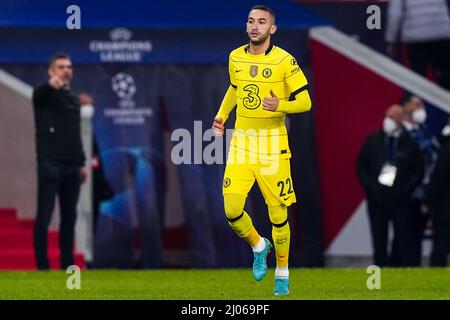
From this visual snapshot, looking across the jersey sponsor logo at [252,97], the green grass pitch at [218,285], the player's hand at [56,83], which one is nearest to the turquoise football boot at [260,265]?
the green grass pitch at [218,285]

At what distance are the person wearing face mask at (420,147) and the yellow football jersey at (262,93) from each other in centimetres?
774

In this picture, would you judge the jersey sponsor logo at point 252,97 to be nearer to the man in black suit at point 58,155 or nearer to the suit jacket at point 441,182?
the man in black suit at point 58,155

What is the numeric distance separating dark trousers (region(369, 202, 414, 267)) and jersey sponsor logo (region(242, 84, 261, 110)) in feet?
23.0

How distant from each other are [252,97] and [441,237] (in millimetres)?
7541

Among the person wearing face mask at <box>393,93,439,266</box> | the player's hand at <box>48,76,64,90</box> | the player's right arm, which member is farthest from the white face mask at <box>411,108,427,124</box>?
the player's right arm

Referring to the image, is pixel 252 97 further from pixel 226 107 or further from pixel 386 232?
pixel 386 232

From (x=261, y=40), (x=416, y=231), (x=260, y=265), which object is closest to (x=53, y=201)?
(x=260, y=265)

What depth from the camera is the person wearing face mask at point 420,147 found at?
22.2m

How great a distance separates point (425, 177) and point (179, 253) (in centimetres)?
342

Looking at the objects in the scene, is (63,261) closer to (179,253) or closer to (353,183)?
(179,253)

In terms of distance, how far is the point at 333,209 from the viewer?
2294 cm

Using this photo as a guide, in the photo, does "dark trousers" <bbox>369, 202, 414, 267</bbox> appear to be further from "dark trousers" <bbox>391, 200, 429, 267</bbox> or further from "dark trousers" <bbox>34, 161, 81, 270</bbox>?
"dark trousers" <bbox>34, 161, 81, 270</bbox>

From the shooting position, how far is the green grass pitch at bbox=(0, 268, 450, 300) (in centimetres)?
1494
